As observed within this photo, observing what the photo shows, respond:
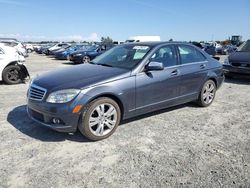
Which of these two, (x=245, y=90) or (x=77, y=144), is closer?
(x=77, y=144)

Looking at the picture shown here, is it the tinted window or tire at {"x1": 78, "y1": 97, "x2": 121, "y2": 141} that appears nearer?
tire at {"x1": 78, "y1": 97, "x2": 121, "y2": 141}

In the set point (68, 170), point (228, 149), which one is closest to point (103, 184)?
point (68, 170)

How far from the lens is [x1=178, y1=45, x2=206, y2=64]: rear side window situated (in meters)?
4.99

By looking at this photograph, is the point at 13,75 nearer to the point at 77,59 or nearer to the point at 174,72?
the point at 174,72

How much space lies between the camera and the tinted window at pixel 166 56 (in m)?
4.48

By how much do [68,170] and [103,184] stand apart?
55cm

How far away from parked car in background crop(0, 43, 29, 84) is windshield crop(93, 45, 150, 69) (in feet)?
15.0

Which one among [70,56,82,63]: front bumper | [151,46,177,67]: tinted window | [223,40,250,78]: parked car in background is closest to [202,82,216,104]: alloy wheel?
[151,46,177,67]: tinted window

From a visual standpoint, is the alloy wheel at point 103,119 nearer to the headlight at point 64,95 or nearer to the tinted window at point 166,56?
the headlight at point 64,95

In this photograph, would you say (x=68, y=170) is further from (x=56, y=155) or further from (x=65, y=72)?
(x=65, y=72)

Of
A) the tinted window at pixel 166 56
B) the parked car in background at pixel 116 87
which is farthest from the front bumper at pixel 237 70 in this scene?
the tinted window at pixel 166 56

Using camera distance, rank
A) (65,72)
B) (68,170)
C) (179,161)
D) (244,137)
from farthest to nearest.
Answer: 1. (65,72)
2. (244,137)
3. (179,161)
4. (68,170)

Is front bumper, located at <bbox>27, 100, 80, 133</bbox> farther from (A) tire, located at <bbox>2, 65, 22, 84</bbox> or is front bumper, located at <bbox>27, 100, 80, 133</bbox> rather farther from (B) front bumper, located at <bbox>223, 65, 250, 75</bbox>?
(B) front bumper, located at <bbox>223, 65, 250, 75</bbox>

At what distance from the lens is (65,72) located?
4.28 metres
